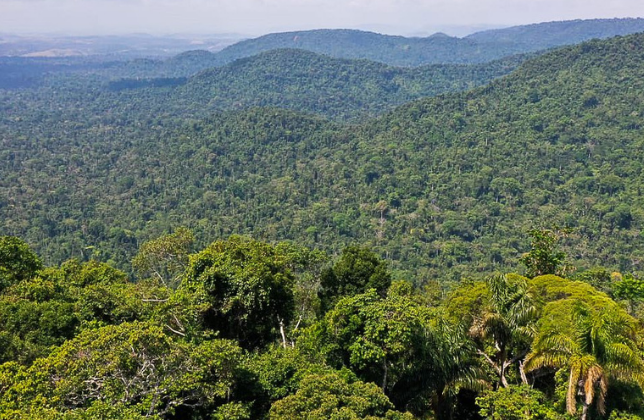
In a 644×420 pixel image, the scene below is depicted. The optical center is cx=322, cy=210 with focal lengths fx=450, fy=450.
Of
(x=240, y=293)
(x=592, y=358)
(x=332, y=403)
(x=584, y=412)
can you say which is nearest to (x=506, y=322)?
(x=592, y=358)

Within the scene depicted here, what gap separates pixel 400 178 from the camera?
90.3m

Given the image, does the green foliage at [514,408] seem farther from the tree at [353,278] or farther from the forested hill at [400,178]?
the forested hill at [400,178]

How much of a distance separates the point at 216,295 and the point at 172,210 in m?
76.5

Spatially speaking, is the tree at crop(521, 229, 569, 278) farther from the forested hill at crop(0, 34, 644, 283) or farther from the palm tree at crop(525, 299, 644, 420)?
the forested hill at crop(0, 34, 644, 283)

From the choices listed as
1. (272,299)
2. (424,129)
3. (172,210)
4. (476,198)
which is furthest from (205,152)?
(272,299)

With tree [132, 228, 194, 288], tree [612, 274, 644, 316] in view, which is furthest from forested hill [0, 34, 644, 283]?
tree [132, 228, 194, 288]

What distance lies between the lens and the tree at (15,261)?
743 inches

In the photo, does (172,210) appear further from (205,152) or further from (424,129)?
(424,129)

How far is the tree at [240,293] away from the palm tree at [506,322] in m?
7.33

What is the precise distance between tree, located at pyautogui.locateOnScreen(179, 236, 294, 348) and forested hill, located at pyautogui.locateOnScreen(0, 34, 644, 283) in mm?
43410

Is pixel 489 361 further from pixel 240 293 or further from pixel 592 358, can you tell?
pixel 240 293

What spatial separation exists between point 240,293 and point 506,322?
8.73 metres

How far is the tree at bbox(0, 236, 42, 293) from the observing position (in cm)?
1888

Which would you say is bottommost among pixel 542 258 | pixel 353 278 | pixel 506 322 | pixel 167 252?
pixel 542 258
